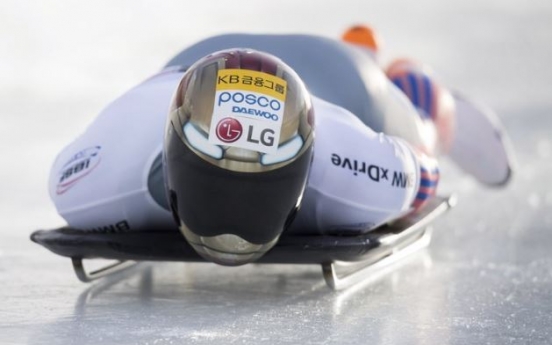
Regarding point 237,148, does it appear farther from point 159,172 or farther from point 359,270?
point 359,270

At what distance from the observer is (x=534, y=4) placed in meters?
13.9

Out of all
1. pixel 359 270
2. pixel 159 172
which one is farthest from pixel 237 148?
pixel 359 270

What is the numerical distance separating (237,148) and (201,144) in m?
0.10

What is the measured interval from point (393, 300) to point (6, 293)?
Result: 1.23 m

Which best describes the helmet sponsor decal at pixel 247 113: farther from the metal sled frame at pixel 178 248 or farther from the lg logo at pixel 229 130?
the metal sled frame at pixel 178 248

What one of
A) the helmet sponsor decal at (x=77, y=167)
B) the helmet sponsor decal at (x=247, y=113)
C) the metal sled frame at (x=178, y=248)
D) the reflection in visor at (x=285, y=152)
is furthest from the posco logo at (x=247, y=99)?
the helmet sponsor decal at (x=77, y=167)

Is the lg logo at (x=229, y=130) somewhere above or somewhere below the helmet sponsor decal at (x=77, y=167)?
above

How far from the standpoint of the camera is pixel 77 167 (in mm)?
3482

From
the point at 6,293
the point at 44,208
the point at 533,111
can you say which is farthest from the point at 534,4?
the point at 6,293

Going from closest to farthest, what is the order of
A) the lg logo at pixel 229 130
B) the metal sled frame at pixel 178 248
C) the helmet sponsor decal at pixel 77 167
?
1. the lg logo at pixel 229 130
2. the metal sled frame at pixel 178 248
3. the helmet sponsor decal at pixel 77 167

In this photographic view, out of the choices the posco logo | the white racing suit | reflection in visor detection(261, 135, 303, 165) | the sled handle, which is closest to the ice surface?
the sled handle

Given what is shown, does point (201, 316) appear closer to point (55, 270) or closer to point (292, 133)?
point (292, 133)

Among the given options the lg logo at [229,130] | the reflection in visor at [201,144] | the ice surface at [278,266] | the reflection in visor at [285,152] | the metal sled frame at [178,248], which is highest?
the lg logo at [229,130]

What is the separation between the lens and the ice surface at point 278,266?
3.00m
